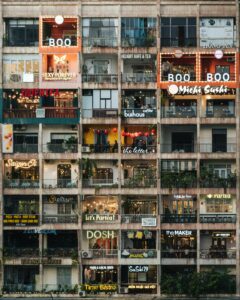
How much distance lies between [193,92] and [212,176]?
27.1ft

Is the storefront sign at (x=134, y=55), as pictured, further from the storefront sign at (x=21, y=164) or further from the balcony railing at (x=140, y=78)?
the storefront sign at (x=21, y=164)

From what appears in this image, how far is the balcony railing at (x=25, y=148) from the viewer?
8984 centimetres

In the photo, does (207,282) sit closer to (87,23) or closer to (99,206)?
(99,206)

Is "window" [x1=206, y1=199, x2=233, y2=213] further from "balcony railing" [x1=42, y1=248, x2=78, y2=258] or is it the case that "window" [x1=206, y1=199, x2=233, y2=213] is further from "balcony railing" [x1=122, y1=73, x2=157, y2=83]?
"balcony railing" [x1=42, y1=248, x2=78, y2=258]

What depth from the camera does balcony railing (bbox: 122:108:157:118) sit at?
293 feet

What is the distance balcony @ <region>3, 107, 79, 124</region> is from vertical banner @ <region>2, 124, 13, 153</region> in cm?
58

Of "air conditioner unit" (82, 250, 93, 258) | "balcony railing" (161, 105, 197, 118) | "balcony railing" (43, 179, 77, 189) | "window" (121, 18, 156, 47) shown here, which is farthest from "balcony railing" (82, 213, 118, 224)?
"window" (121, 18, 156, 47)

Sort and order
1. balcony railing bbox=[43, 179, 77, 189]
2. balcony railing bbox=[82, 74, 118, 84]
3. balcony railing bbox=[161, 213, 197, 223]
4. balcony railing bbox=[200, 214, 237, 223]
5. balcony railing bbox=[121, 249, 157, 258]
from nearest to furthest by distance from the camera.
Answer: balcony railing bbox=[121, 249, 157, 258]
balcony railing bbox=[161, 213, 197, 223]
balcony railing bbox=[200, 214, 237, 223]
balcony railing bbox=[43, 179, 77, 189]
balcony railing bbox=[82, 74, 118, 84]

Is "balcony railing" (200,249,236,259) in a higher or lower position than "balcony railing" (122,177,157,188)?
lower

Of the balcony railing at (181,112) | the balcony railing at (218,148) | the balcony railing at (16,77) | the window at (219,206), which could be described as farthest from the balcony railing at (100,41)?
the window at (219,206)

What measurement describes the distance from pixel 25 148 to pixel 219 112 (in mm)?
18930

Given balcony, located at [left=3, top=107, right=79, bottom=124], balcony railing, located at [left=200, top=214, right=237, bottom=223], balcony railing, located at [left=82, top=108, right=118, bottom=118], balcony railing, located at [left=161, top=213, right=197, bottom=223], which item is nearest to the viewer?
balcony railing, located at [left=161, top=213, right=197, bottom=223]

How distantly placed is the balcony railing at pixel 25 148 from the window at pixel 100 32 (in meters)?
10.9

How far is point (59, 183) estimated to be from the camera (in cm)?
8950
